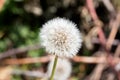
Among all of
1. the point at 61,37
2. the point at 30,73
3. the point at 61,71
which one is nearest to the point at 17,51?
the point at 30,73

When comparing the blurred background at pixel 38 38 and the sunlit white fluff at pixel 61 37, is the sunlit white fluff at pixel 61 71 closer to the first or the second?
the blurred background at pixel 38 38

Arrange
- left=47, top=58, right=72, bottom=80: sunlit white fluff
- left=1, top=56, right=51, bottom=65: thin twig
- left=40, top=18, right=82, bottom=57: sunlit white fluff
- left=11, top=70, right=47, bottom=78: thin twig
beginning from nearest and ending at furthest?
1. left=40, top=18, right=82, bottom=57: sunlit white fluff
2. left=47, top=58, right=72, bottom=80: sunlit white fluff
3. left=11, top=70, right=47, bottom=78: thin twig
4. left=1, top=56, right=51, bottom=65: thin twig

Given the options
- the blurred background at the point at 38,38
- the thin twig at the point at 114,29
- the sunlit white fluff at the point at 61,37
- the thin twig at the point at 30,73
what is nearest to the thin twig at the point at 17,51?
the blurred background at the point at 38,38

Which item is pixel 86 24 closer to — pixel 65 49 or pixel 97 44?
pixel 97 44

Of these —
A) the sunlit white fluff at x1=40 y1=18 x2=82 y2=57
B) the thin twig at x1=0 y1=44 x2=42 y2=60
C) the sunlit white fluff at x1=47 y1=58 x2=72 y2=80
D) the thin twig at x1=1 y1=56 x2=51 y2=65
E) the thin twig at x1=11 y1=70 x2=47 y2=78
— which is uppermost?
the thin twig at x1=0 y1=44 x2=42 y2=60

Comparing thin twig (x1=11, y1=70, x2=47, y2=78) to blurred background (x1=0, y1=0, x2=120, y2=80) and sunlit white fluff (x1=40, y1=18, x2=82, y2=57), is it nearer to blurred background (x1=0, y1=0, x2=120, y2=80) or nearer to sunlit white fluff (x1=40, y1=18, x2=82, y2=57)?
blurred background (x1=0, y1=0, x2=120, y2=80)

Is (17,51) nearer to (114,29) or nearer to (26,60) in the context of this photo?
(26,60)

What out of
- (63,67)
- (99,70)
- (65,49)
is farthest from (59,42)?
(99,70)

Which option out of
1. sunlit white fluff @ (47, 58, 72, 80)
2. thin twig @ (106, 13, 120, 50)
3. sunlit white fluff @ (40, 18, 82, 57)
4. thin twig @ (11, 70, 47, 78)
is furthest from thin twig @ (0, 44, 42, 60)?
sunlit white fluff @ (40, 18, 82, 57)
